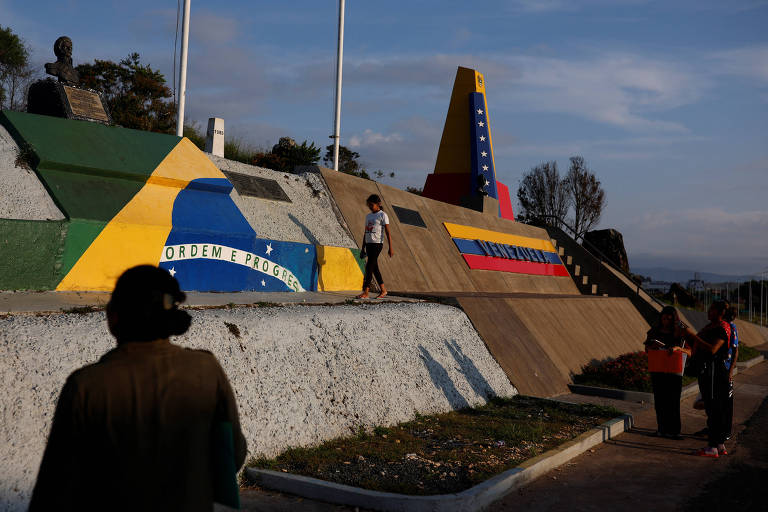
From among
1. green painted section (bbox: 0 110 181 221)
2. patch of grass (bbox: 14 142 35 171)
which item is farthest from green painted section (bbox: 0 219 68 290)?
patch of grass (bbox: 14 142 35 171)

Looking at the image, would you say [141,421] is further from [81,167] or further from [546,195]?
[546,195]

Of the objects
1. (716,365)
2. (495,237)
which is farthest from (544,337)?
(495,237)

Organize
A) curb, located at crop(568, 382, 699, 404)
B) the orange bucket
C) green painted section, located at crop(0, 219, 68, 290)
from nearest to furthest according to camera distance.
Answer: green painted section, located at crop(0, 219, 68, 290) → the orange bucket → curb, located at crop(568, 382, 699, 404)

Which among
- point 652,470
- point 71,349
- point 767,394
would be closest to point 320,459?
point 71,349

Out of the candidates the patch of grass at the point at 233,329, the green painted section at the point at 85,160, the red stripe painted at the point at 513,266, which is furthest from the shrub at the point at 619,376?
the green painted section at the point at 85,160

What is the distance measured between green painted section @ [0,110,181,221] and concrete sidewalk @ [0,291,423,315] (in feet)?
5.23

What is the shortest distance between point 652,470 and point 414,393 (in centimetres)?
301

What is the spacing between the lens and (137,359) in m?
2.54

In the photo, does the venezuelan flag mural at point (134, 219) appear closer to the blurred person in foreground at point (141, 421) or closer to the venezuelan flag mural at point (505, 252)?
the blurred person in foreground at point (141, 421)

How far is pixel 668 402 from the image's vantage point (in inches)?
364

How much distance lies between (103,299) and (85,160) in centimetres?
321

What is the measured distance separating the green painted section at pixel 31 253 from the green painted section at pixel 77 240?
61 millimetres

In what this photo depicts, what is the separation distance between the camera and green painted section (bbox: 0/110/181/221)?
30.6 ft

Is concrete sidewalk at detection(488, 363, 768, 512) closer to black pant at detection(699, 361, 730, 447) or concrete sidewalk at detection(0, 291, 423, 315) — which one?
black pant at detection(699, 361, 730, 447)
